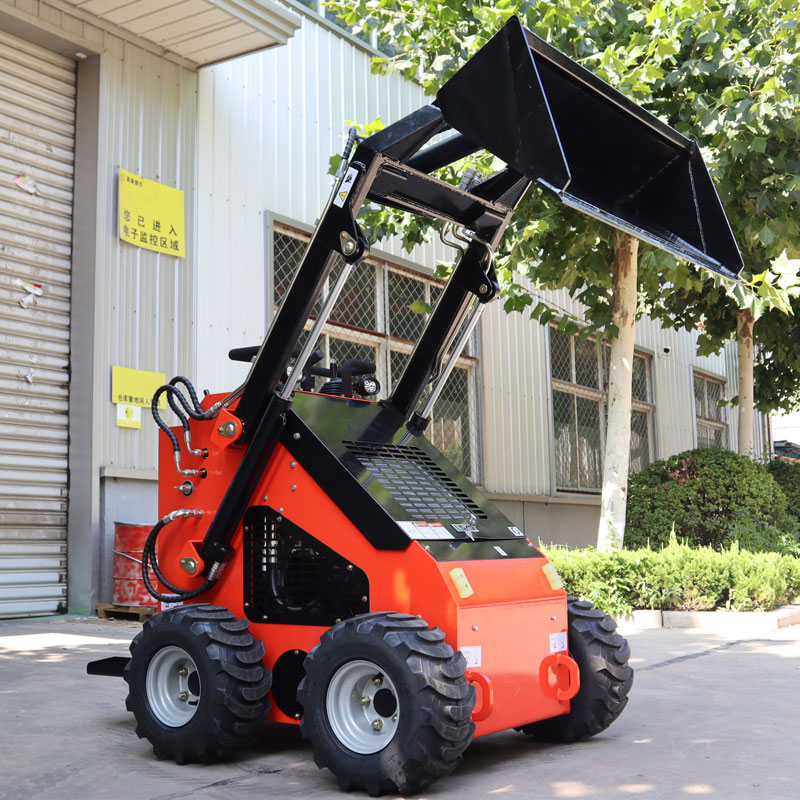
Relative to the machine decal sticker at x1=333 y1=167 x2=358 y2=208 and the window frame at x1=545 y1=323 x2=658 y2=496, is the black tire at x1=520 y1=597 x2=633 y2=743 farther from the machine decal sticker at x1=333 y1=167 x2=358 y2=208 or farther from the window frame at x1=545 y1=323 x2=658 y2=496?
the window frame at x1=545 y1=323 x2=658 y2=496

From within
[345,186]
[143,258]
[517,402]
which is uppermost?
[143,258]

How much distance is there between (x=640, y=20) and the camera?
9.00 metres

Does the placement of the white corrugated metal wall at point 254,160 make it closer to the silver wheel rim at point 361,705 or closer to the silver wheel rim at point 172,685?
the silver wheel rim at point 172,685

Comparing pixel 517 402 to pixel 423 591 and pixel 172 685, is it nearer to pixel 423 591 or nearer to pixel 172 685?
pixel 172 685

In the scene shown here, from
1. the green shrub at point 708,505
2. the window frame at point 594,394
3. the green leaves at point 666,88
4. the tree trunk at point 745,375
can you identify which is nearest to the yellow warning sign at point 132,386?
the green leaves at point 666,88

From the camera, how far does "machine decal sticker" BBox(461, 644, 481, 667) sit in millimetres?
3805

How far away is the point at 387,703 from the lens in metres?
3.73

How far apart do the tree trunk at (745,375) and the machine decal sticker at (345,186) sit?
10106 millimetres

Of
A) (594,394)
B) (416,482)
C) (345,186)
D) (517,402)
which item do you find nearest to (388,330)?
(517,402)

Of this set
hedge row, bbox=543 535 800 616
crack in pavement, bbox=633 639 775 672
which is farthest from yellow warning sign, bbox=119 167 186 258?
crack in pavement, bbox=633 639 775 672

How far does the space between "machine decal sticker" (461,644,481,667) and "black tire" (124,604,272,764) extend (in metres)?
0.83

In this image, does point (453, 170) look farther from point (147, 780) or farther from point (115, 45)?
point (147, 780)

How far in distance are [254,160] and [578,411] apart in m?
8.05

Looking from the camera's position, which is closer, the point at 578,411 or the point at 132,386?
the point at 132,386
